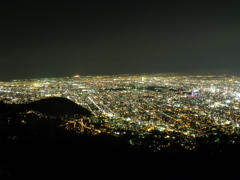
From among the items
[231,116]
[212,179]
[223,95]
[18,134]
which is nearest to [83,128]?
[18,134]

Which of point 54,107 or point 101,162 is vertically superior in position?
point 54,107

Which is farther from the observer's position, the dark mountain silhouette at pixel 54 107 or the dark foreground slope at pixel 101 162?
the dark mountain silhouette at pixel 54 107

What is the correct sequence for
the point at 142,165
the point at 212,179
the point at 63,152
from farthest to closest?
1. the point at 63,152
2. the point at 142,165
3. the point at 212,179

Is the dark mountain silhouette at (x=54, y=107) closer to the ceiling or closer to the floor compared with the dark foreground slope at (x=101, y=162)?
closer to the ceiling

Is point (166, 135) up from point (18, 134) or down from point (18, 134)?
down

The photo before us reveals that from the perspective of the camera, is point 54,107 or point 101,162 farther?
point 54,107

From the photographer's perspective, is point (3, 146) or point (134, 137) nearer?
point (3, 146)

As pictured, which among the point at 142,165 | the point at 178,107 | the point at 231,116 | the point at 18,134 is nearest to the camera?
the point at 142,165

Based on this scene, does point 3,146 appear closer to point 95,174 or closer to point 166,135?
point 95,174

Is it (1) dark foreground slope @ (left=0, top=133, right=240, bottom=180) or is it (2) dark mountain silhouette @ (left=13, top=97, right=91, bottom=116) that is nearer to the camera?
(1) dark foreground slope @ (left=0, top=133, right=240, bottom=180)

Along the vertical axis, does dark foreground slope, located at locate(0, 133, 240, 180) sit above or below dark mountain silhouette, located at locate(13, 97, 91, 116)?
below
